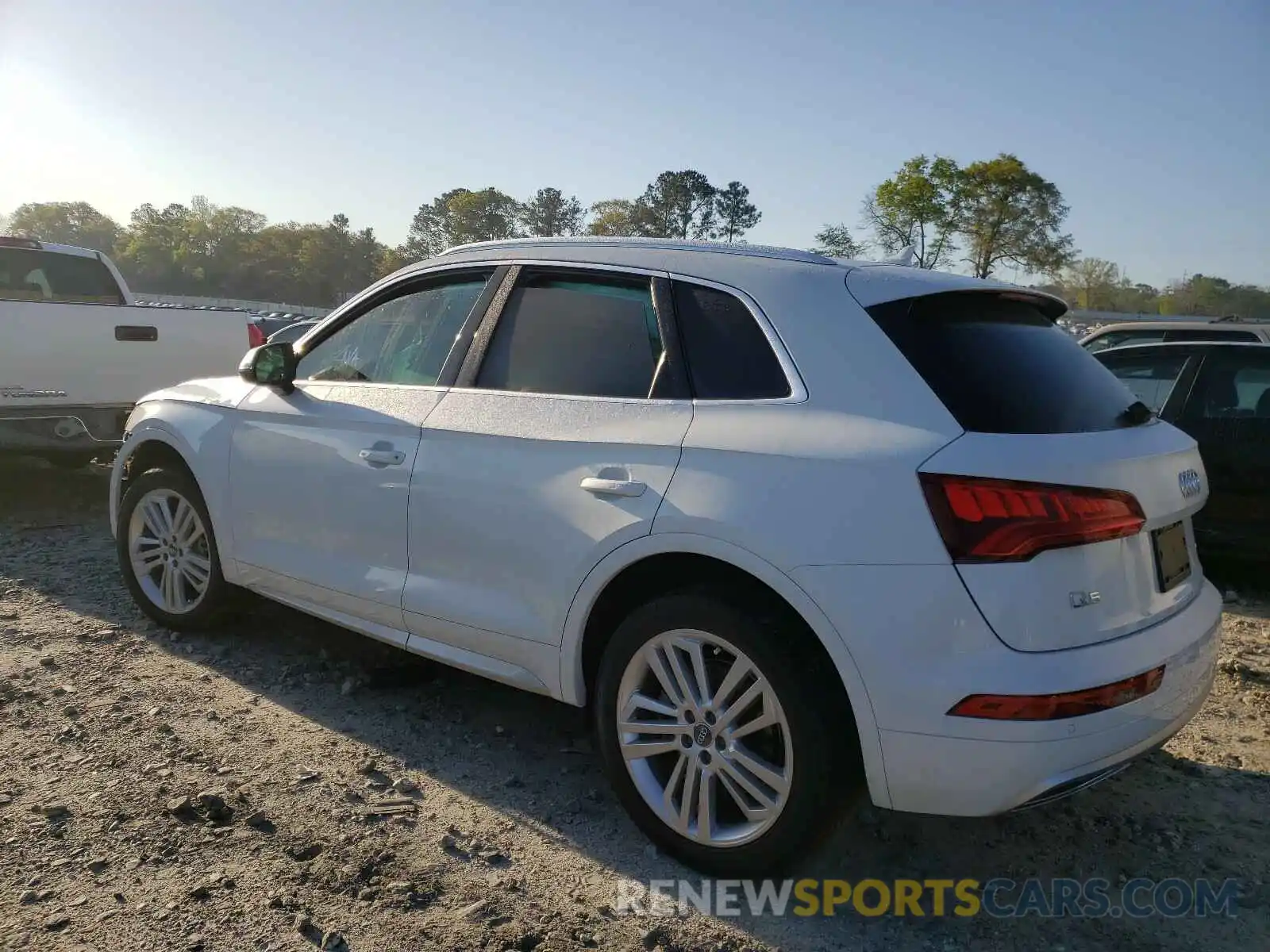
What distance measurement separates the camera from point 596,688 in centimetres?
294

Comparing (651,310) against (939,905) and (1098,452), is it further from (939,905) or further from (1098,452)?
(939,905)

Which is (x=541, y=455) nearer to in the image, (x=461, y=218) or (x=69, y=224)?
(x=461, y=218)

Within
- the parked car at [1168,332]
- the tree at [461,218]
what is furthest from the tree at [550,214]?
the parked car at [1168,332]

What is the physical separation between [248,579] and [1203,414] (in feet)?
18.2

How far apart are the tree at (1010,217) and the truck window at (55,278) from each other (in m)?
72.8

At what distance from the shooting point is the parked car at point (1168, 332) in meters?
10.0

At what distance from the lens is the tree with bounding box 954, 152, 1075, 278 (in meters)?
73.9

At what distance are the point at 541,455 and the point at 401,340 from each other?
3.55 feet

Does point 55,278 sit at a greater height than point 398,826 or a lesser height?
greater

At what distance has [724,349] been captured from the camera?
9.23 feet

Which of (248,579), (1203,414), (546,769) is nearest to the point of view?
(546,769)

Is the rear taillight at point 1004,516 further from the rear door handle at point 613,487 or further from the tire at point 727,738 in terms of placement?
the rear door handle at point 613,487

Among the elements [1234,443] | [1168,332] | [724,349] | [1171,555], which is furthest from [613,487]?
[1168,332]

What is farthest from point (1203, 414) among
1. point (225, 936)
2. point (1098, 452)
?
point (225, 936)
